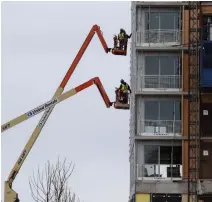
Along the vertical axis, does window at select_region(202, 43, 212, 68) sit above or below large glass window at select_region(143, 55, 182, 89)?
above

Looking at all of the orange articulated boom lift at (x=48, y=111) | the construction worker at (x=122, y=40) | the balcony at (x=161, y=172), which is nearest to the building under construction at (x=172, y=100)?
the balcony at (x=161, y=172)

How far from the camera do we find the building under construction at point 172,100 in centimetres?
6788

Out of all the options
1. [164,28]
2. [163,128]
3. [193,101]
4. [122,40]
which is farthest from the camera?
[164,28]

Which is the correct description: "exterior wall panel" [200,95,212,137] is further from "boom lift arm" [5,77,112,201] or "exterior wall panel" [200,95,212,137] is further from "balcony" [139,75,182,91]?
"boom lift arm" [5,77,112,201]

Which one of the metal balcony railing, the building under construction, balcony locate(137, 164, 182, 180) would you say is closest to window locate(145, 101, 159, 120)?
the building under construction

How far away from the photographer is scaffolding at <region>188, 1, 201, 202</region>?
67812 millimetres

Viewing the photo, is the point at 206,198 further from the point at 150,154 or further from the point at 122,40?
the point at 122,40

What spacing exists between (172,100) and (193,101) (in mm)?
1543

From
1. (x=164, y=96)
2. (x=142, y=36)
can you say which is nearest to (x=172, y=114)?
(x=164, y=96)

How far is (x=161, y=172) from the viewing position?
68188 millimetres

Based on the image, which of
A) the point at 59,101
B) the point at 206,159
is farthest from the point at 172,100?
the point at 59,101

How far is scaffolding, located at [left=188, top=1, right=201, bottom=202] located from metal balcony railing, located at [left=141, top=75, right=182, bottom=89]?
0.92 m

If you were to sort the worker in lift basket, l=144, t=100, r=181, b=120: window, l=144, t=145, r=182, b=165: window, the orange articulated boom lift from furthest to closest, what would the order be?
1. l=144, t=100, r=181, b=120: window
2. l=144, t=145, r=182, b=165: window
3. the worker in lift basket
4. the orange articulated boom lift

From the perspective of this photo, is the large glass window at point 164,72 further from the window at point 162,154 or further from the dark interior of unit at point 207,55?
the window at point 162,154
